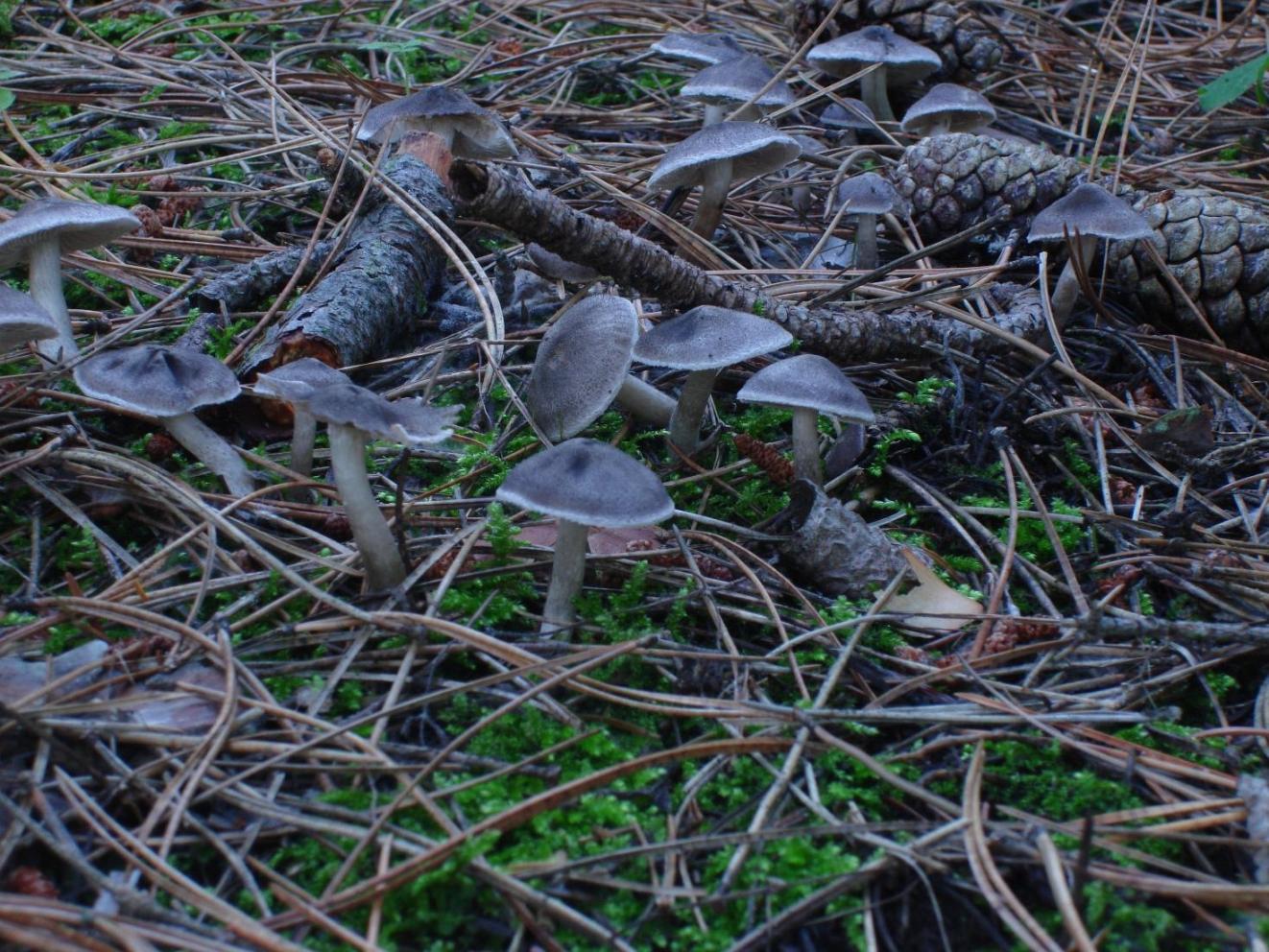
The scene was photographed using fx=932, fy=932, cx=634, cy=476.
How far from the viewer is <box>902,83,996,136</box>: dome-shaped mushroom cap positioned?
4.46 meters

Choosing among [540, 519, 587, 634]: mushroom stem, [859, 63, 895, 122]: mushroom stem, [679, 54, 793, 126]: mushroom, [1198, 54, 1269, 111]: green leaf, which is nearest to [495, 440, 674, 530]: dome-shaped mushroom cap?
[540, 519, 587, 634]: mushroom stem

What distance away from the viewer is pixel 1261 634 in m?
2.00

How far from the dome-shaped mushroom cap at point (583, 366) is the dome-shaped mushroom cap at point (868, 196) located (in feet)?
5.00

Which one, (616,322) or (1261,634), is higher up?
(616,322)

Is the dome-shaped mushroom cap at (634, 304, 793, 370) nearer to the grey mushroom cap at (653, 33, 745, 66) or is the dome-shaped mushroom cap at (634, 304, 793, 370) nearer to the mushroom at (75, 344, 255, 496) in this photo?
the mushroom at (75, 344, 255, 496)

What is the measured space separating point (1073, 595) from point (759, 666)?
32.5 inches

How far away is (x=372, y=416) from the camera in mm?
1975

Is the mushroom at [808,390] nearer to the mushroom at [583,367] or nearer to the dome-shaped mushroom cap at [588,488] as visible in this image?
the mushroom at [583,367]

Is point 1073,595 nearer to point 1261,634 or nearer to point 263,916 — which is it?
point 1261,634

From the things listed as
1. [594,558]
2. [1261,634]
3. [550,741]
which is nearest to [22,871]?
[550,741]

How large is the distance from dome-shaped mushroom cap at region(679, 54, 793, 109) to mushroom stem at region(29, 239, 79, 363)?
263 centimetres

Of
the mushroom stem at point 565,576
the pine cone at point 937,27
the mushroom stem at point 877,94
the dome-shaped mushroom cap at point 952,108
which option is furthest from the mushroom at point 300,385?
the pine cone at point 937,27

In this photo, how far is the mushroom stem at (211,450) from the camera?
7.75ft

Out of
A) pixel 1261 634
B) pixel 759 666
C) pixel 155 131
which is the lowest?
pixel 759 666
